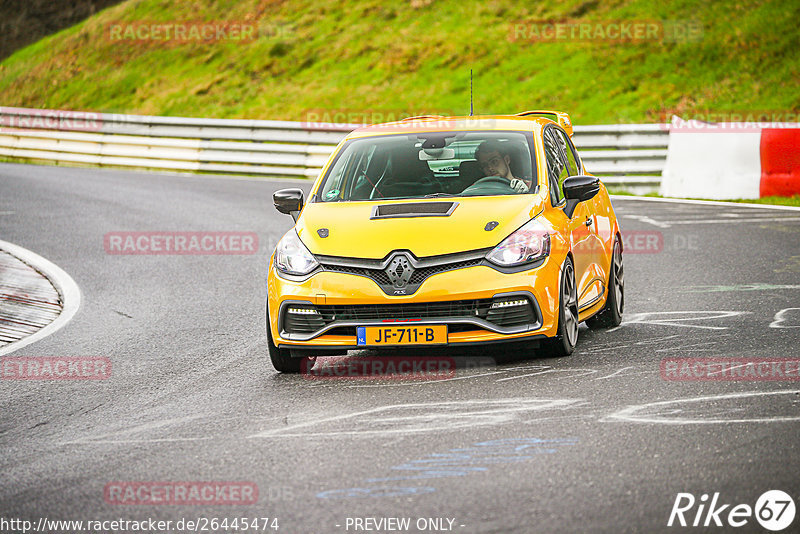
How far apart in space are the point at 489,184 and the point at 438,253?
1.23 m

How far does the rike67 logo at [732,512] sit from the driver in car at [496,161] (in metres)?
3.95

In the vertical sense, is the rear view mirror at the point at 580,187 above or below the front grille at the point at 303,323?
above

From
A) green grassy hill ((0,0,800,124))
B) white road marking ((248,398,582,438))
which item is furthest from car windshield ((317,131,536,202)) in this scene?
green grassy hill ((0,0,800,124))

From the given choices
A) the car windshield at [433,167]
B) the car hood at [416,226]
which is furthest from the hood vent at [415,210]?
the car windshield at [433,167]

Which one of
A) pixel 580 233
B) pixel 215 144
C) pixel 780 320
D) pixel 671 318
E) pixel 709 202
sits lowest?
pixel 215 144

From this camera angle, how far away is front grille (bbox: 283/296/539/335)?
736cm

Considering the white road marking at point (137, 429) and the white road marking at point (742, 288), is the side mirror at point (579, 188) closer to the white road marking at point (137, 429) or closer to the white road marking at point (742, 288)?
the white road marking at point (742, 288)

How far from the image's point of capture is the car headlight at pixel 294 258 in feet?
25.1

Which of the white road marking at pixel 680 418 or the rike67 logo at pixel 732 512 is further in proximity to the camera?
the white road marking at pixel 680 418

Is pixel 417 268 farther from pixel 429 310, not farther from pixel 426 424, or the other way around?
pixel 426 424

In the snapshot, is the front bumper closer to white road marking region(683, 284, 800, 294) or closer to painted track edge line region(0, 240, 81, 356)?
painted track edge line region(0, 240, 81, 356)

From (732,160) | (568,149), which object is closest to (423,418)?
(568,149)

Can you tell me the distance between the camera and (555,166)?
891 centimetres

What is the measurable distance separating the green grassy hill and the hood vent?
62.7 feet
